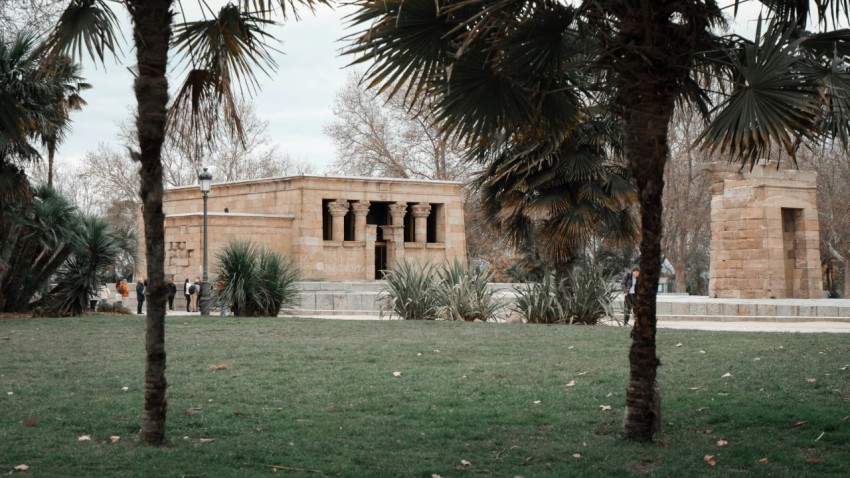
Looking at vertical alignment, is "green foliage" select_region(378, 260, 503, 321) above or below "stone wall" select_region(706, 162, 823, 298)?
below

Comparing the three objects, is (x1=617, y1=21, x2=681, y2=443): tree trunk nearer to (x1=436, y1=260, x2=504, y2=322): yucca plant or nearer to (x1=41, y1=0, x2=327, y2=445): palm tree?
(x1=41, y1=0, x2=327, y2=445): palm tree

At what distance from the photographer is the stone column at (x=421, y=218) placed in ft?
150

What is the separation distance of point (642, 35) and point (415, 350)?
747 cm

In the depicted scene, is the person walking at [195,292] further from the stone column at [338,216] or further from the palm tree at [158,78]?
the palm tree at [158,78]

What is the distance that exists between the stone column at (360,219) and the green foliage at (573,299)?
24.2 meters

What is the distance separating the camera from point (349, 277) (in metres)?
43.3

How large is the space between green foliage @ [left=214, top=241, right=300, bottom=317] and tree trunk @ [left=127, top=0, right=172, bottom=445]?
47.3 ft

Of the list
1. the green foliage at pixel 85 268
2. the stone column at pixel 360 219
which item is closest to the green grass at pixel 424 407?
the green foliage at pixel 85 268

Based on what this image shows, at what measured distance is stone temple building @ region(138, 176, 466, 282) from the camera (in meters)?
39.6

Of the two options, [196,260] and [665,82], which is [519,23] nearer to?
[665,82]

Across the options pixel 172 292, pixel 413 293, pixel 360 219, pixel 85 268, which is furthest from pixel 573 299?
pixel 360 219

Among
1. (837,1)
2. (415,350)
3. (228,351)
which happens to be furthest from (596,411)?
(228,351)

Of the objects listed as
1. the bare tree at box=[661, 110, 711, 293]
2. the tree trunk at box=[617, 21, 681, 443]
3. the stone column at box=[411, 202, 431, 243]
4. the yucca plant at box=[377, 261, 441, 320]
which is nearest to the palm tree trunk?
the tree trunk at box=[617, 21, 681, 443]

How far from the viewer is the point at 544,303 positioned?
1988 cm
